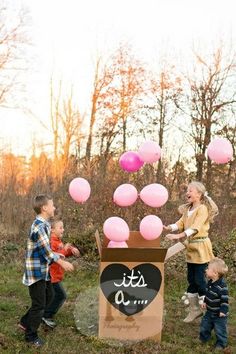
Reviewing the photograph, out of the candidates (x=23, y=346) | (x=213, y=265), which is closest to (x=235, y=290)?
(x=213, y=265)

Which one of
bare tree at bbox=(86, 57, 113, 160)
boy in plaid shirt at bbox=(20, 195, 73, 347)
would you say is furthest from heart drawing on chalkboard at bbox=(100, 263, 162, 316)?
bare tree at bbox=(86, 57, 113, 160)

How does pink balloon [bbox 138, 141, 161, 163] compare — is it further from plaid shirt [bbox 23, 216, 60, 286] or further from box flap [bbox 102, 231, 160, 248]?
plaid shirt [bbox 23, 216, 60, 286]

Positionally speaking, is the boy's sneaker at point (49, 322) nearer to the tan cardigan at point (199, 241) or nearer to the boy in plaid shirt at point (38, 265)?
the boy in plaid shirt at point (38, 265)

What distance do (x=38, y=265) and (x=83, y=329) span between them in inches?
36.3

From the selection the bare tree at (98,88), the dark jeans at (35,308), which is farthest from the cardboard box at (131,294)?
the bare tree at (98,88)

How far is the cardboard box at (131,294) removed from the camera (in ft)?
14.9

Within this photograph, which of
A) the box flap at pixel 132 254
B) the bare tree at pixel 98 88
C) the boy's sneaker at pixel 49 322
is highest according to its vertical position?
the bare tree at pixel 98 88

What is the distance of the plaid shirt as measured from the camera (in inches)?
168

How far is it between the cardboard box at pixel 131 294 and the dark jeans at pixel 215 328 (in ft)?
1.39

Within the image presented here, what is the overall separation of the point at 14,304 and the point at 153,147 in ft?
8.10

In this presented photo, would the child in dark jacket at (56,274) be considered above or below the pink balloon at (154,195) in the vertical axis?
below

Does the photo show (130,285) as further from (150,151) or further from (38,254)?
(150,151)

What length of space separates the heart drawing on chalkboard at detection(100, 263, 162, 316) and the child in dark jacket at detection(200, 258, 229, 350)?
0.48 m

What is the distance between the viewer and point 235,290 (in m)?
6.94
